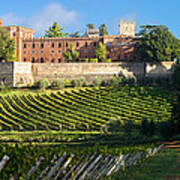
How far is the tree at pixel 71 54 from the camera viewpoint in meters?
73.7

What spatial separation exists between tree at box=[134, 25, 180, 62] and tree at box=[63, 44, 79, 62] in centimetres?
1265

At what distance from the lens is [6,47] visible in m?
70.6

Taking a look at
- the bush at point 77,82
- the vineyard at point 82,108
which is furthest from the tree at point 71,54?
the vineyard at point 82,108

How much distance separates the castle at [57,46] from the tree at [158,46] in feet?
24.1

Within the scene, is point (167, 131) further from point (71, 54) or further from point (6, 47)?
point (6, 47)

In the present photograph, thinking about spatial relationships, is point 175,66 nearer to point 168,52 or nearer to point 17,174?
point 168,52

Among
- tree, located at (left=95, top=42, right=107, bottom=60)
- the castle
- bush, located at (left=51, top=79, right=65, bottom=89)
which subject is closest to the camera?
bush, located at (left=51, top=79, right=65, bottom=89)

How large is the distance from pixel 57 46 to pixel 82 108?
27.5m

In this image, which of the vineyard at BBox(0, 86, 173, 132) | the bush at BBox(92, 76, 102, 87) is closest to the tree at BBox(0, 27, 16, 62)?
the vineyard at BBox(0, 86, 173, 132)

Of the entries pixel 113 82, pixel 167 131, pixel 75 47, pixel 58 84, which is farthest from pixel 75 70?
pixel 167 131

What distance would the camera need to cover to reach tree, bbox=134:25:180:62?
65625mm

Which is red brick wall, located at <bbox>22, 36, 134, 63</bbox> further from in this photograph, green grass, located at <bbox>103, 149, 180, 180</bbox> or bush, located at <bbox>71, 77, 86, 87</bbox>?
green grass, located at <bbox>103, 149, 180, 180</bbox>

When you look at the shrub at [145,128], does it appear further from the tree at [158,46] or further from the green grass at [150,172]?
the tree at [158,46]

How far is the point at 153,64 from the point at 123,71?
560 centimetres
